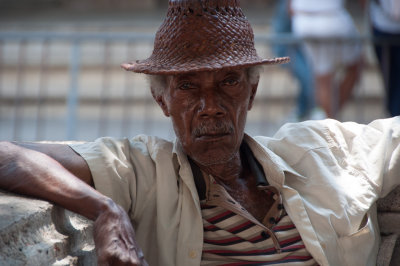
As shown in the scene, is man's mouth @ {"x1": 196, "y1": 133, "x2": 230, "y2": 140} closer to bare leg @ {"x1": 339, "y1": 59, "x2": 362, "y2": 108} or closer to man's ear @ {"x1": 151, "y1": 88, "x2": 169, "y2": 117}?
man's ear @ {"x1": 151, "y1": 88, "x2": 169, "y2": 117}

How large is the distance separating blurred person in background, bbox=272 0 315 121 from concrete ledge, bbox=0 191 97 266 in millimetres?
4088

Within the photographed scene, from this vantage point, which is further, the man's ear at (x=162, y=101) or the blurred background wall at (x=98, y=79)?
the blurred background wall at (x=98, y=79)

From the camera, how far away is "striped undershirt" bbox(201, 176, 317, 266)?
2764 millimetres

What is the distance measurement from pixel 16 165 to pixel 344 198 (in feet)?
4.50

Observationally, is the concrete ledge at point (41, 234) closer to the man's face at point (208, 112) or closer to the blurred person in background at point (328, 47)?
the man's face at point (208, 112)

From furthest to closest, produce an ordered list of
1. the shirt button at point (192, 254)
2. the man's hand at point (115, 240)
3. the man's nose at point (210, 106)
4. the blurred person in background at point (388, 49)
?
the blurred person in background at point (388, 49), the man's nose at point (210, 106), the shirt button at point (192, 254), the man's hand at point (115, 240)

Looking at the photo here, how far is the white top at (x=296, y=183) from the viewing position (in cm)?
271

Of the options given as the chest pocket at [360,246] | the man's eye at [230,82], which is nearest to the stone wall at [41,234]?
the man's eye at [230,82]

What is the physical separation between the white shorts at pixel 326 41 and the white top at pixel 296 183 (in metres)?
3.04

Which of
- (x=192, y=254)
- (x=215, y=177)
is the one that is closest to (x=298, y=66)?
(x=215, y=177)

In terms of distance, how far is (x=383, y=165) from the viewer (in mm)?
3100

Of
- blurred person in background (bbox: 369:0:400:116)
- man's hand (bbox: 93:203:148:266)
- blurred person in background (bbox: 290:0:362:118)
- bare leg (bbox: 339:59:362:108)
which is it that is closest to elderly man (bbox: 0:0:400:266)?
man's hand (bbox: 93:203:148:266)

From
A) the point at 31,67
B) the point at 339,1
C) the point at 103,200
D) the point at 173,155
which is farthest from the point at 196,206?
the point at 31,67

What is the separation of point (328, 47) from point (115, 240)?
451 cm
